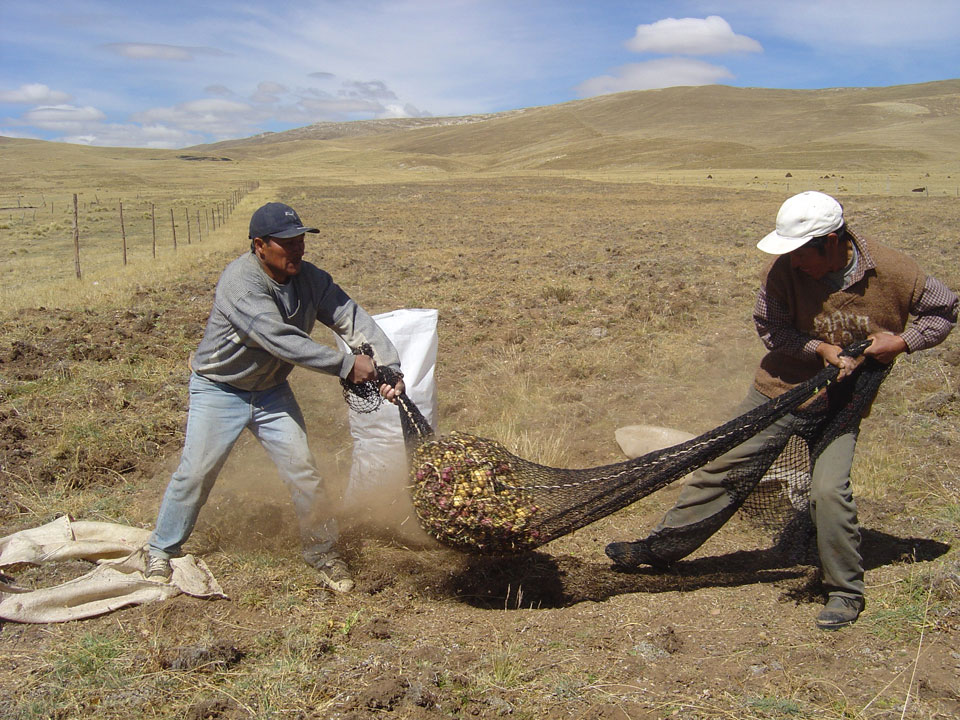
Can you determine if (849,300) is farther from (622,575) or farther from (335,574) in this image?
(335,574)

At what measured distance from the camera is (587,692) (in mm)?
2711

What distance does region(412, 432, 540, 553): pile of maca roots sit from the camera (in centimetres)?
333

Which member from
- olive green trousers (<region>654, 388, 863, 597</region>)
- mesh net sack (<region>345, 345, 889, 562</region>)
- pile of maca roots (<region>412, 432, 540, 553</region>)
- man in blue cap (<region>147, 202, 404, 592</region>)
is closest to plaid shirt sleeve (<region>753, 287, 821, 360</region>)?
mesh net sack (<region>345, 345, 889, 562</region>)

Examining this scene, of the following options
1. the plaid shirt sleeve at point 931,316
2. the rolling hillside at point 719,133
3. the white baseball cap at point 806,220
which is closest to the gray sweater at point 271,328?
the white baseball cap at point 806,220

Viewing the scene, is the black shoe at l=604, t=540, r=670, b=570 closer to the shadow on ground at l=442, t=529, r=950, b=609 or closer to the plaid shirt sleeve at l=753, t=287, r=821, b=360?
the shadow on ground at l=442, t=529, r=950, b=609

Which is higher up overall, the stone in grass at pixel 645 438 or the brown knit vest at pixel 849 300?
the brown knit vest at pixel 849 300

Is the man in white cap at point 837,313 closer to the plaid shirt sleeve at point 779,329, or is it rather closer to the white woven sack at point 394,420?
the plaid shirt sleeve at point 779,329

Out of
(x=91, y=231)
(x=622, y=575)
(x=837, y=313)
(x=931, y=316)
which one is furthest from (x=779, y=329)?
(x=91, y=231)

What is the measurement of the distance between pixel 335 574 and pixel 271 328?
1.30 metres

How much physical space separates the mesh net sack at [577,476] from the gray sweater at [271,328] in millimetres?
355

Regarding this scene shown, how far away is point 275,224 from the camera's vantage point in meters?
3.27

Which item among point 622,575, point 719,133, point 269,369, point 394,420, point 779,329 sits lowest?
point 622,575

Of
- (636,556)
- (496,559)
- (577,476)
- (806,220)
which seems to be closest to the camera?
(806,220)

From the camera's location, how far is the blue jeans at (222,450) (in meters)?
3.51
